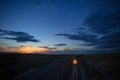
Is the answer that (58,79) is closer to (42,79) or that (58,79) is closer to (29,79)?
(42,79)

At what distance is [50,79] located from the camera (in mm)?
19734

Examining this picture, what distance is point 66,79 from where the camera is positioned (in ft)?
66.3

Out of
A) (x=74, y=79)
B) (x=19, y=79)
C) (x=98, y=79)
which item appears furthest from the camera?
(x=98, y=79)

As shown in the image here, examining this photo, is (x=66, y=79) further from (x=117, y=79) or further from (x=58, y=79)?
(x=117, y=79)

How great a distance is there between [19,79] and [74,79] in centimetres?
664

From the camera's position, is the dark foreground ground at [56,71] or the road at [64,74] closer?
the road at [64,74]

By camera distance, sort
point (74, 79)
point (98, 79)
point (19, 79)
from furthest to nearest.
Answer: point (98, 79), point (74, 79), point (19, 79)

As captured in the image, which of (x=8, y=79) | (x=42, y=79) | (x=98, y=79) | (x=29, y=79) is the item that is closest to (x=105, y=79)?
(x=98, y=79)

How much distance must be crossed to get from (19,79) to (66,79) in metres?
5.65

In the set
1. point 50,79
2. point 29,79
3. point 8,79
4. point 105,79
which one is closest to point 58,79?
point 50,79

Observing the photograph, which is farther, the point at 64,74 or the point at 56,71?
the point at 56,71

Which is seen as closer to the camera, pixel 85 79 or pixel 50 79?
pixel 50 79

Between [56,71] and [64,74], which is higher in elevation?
[56,71]

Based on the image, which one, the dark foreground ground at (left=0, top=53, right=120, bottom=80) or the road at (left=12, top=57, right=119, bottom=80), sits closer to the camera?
the road at (left=12, top=57, right=119, bottom=80)
